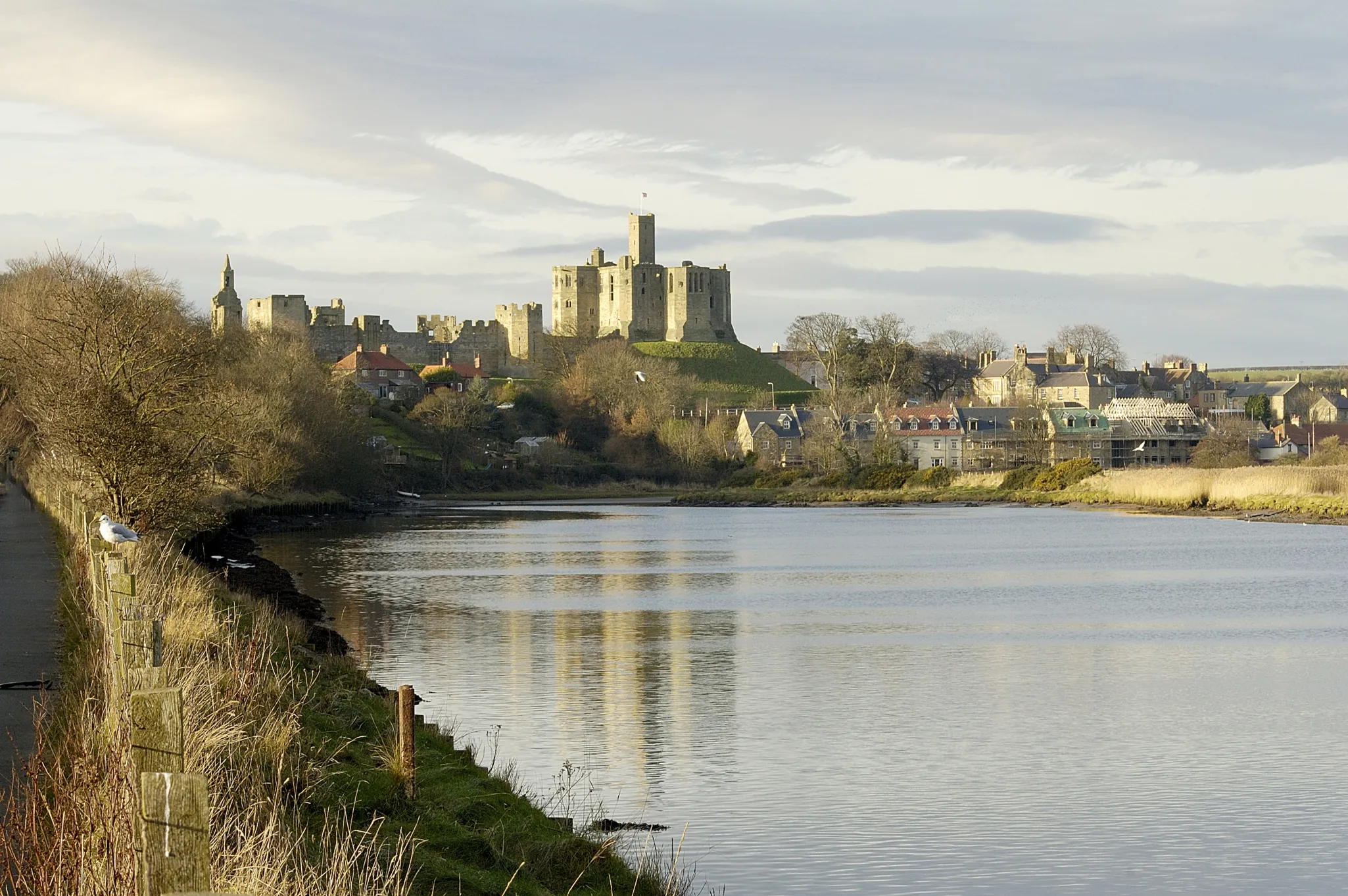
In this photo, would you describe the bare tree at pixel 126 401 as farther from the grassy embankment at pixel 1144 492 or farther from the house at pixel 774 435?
the house at pixel 774 435

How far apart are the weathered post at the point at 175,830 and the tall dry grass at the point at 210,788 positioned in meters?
1.37

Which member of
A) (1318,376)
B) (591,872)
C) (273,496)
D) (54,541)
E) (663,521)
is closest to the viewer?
(591,872)

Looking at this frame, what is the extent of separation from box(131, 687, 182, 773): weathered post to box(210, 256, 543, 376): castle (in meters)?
99.2

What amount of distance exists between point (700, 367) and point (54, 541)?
90.3 meters

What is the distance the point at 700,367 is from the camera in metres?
113

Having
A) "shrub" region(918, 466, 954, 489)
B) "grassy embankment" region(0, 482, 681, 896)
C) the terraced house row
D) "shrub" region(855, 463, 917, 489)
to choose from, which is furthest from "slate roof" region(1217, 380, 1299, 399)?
"grassy embankment" region(0, 482, 681, 896)

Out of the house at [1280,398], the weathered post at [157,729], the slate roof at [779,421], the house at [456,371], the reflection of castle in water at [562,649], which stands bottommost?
the reflection of castle in water at [562,649]

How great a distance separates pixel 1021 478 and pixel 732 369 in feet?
153

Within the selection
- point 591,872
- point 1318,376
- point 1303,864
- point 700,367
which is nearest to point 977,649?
point 1303,864

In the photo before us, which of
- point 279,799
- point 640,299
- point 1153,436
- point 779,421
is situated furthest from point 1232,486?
point 640,299

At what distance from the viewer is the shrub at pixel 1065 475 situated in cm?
6769

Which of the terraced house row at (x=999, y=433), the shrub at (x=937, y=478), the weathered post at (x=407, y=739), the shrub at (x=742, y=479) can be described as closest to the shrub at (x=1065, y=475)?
the shrub at (x=937, y=478)

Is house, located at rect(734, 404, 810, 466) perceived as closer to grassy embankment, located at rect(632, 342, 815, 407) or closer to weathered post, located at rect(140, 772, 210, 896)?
grassy embankment, located at rect(632, 342, 815, 407)

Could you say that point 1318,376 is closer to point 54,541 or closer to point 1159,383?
point 1159,383
